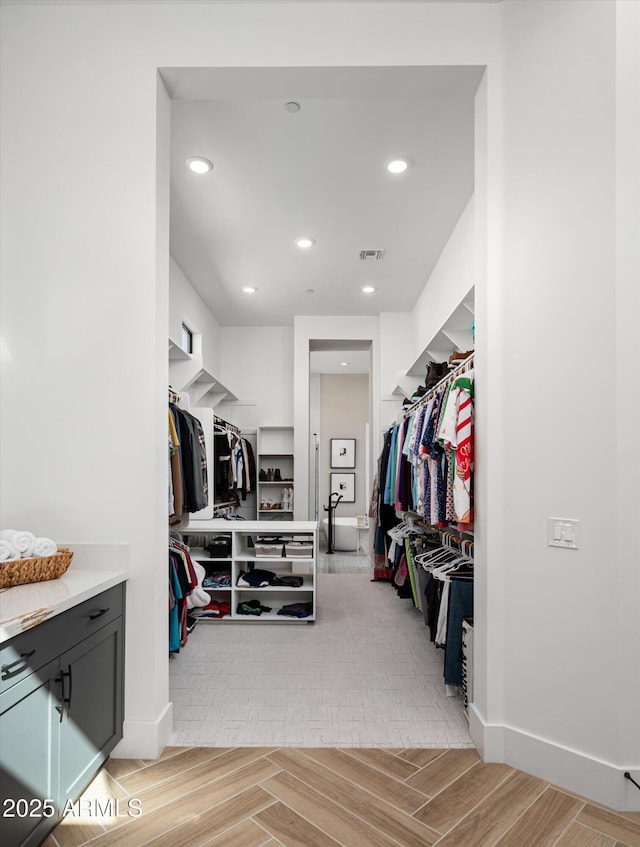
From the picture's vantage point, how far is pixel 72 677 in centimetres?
176

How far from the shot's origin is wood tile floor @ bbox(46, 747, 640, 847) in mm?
1725

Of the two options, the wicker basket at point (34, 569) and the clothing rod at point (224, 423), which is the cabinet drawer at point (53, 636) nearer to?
the wicker basket at point (34, 569)

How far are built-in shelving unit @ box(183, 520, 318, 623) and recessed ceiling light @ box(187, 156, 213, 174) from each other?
8.33 ft

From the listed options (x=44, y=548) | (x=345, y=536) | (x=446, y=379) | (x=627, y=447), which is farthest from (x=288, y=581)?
(x=345, y=536)

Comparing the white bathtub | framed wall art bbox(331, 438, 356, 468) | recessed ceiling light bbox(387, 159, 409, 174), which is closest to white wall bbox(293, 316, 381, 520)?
the white bathtub

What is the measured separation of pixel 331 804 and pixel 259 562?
7.93 feet

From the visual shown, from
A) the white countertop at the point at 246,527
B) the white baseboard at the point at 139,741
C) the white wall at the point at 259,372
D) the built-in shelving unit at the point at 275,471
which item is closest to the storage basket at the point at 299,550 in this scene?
the white countertop at the point at 246,527

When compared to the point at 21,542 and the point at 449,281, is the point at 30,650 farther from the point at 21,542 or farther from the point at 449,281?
the point at 449,281

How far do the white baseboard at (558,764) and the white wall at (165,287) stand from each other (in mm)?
11

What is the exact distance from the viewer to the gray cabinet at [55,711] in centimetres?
143

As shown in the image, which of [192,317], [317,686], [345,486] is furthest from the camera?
[345,486]

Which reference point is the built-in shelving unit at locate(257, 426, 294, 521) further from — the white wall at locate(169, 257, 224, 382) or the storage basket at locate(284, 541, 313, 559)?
the storage basket at locate(284, 541, 313, 559)

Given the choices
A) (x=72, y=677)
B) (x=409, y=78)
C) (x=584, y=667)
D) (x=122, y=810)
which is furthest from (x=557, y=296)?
(x=122, y=810)

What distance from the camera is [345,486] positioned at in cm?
948
